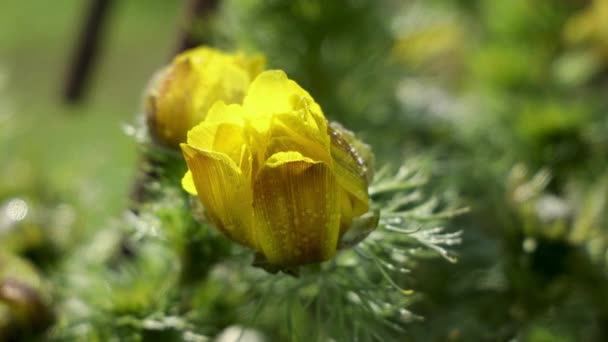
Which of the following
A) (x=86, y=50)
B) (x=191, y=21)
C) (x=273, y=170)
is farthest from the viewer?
(x=86, y=50)

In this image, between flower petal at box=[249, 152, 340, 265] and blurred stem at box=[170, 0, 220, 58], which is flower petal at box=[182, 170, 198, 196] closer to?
flower petal at box=[249, 152, 340, 265]

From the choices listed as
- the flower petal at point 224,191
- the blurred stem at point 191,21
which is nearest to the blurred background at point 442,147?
the blurred stem at point 191,21

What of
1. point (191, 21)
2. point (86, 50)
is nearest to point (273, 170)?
point (191, 21)

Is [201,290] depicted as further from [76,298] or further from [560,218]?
[560,218]

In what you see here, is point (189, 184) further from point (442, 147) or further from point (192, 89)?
point (442, 147)

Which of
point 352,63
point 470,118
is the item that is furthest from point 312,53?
point 470,118

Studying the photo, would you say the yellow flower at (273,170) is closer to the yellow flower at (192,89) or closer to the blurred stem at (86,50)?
the yellow flower at (192,89)
